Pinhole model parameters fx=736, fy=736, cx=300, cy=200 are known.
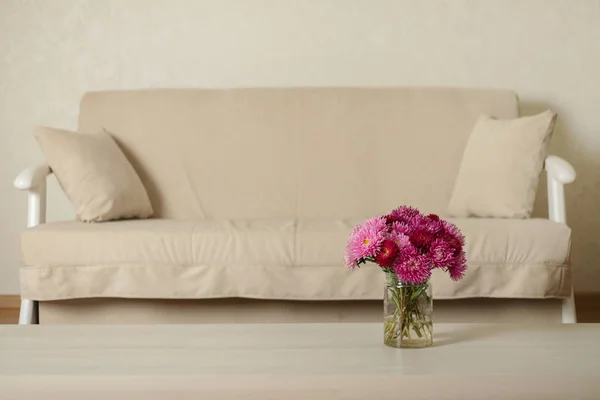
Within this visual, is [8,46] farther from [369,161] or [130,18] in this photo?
[369,161]

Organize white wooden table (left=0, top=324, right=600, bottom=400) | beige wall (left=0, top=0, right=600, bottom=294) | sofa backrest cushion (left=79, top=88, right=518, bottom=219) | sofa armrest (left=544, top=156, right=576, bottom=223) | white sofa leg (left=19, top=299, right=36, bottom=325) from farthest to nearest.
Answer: beige wall (left=0, top=0, right=600, bottom=294) < sofa backrest cushion (left=79, top=88, right=518, bottom=219) < sofa armrest (left=544, top=156, right=576, bottom=223) < white sofa leg (left=19, top=299, right=36, bottom=325) < white wooden table (left=0, top=324, right=600, bottom=400)

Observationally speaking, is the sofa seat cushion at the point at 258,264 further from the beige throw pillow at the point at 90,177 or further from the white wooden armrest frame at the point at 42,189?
the beige throw pillow at the point at 90,177

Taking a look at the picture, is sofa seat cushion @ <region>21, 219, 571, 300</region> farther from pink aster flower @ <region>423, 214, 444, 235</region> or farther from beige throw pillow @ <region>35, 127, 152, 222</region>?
pink aster flower @ <region>423, 214, 444, 235</region>

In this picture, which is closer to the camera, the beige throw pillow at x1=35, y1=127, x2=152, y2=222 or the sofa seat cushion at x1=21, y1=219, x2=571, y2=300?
the sofa seat cushion at x1=21, y1=219, x2=571, y2=300

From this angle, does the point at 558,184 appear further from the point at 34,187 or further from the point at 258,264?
the point at 34,187

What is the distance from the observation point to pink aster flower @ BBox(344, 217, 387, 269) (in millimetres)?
1396

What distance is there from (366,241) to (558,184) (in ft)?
4.49

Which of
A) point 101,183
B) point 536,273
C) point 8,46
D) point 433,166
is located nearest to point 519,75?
point 433,166

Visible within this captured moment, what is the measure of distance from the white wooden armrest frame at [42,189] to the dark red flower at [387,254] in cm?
130

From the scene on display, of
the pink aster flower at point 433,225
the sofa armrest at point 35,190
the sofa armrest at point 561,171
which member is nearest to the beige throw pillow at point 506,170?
the sofa armrest at point 561,171

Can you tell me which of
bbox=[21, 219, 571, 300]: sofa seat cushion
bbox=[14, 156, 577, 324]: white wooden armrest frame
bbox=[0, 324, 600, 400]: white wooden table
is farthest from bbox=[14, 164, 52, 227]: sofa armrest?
bbox=[0, 324, 600, 400]: white wooden table

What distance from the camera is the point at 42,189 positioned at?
262 centimetres

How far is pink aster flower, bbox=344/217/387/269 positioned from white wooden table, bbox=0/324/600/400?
170mm

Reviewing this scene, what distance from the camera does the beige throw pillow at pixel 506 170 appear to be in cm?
258
